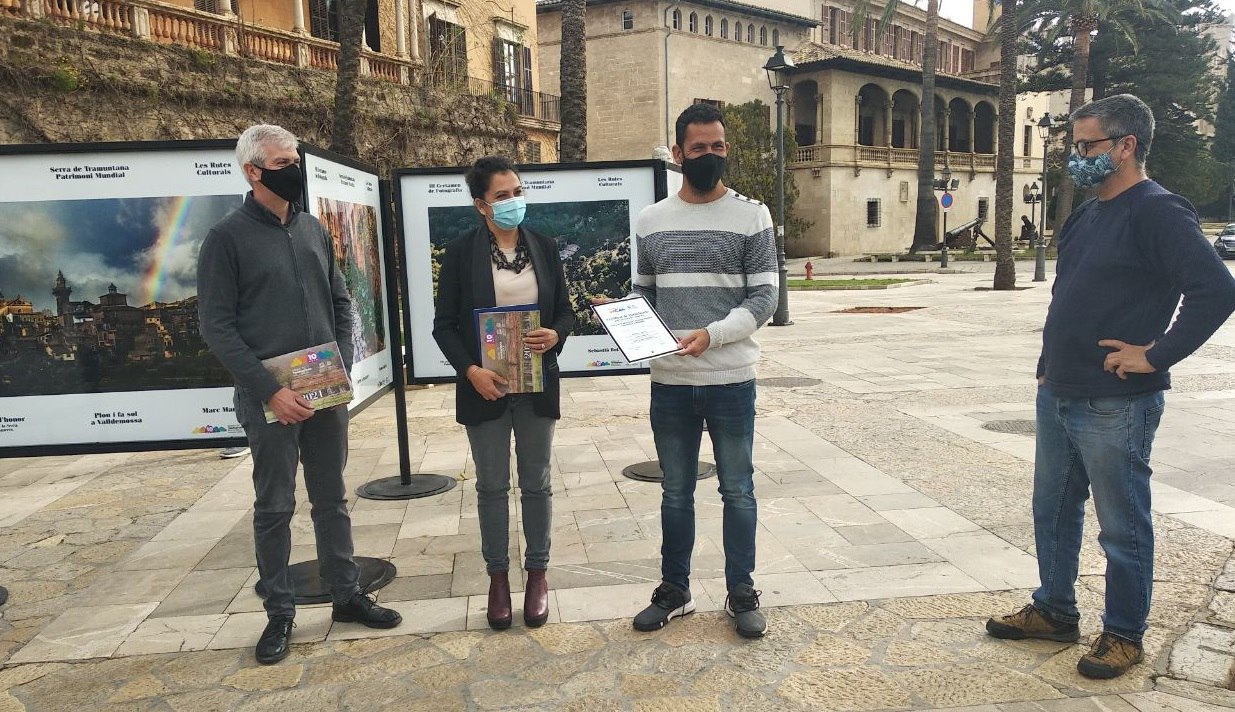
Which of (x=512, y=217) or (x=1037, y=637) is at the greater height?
(x=512, y=217)

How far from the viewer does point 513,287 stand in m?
3.78

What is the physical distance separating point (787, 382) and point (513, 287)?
22.3ft

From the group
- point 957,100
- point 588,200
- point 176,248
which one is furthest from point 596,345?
point 957,100

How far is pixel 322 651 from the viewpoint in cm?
364

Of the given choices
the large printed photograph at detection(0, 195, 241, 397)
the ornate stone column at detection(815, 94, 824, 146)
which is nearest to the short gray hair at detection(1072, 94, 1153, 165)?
the large printed photograph at detection(0, 195, 241, 397)

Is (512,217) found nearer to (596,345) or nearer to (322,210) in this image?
(322,210)

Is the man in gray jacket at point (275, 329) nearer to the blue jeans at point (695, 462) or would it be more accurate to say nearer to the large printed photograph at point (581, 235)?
the blue jeans at point (695, 462)

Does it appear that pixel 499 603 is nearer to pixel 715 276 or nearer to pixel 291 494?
pixel 291 494

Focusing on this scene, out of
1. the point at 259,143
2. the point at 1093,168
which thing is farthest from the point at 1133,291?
the point at 259,143

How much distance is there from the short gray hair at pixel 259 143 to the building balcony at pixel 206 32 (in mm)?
12091

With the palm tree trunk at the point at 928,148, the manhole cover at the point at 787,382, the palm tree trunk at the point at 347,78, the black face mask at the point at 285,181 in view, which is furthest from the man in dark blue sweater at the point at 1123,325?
the palm tree trunk at the point at 928,148

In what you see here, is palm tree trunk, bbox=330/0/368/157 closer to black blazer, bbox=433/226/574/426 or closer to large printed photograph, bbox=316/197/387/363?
large printed photograph, bbox=316/197/387/363

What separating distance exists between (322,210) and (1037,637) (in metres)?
3.79

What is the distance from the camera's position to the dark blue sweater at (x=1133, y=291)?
120 inches
